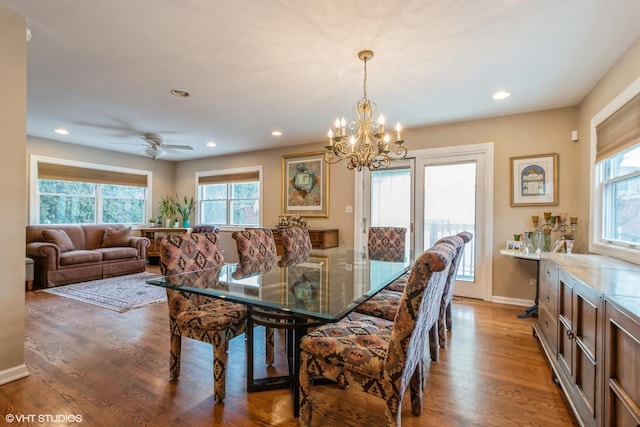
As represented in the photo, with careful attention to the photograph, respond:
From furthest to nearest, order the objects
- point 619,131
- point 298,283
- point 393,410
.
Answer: point 619,131 < point 298,283 < point 393,410

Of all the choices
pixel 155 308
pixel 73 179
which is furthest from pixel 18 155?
pixel 73 179

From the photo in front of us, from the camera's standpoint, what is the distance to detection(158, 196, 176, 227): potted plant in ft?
22.9

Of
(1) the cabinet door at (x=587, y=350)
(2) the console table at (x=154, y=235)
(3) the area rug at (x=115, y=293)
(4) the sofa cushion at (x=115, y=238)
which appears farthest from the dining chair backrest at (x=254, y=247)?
(2) the console table at (x=154, y=235)

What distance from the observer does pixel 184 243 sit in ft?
7.33

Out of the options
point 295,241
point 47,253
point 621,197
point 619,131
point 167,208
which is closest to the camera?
point 619,131

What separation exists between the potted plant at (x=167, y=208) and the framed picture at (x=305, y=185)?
3147 millimetres

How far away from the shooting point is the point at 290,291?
1.85 meters

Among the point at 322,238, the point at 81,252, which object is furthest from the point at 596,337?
the point at 81,252

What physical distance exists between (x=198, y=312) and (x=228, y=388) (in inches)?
21.1

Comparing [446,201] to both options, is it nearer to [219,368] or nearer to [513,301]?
[513,301]

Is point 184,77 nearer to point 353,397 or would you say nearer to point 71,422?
point 71,422

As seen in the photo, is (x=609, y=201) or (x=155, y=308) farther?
(x=155, y=308)

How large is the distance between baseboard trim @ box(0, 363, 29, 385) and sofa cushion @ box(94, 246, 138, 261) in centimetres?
351

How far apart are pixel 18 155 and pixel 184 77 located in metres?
1.45
